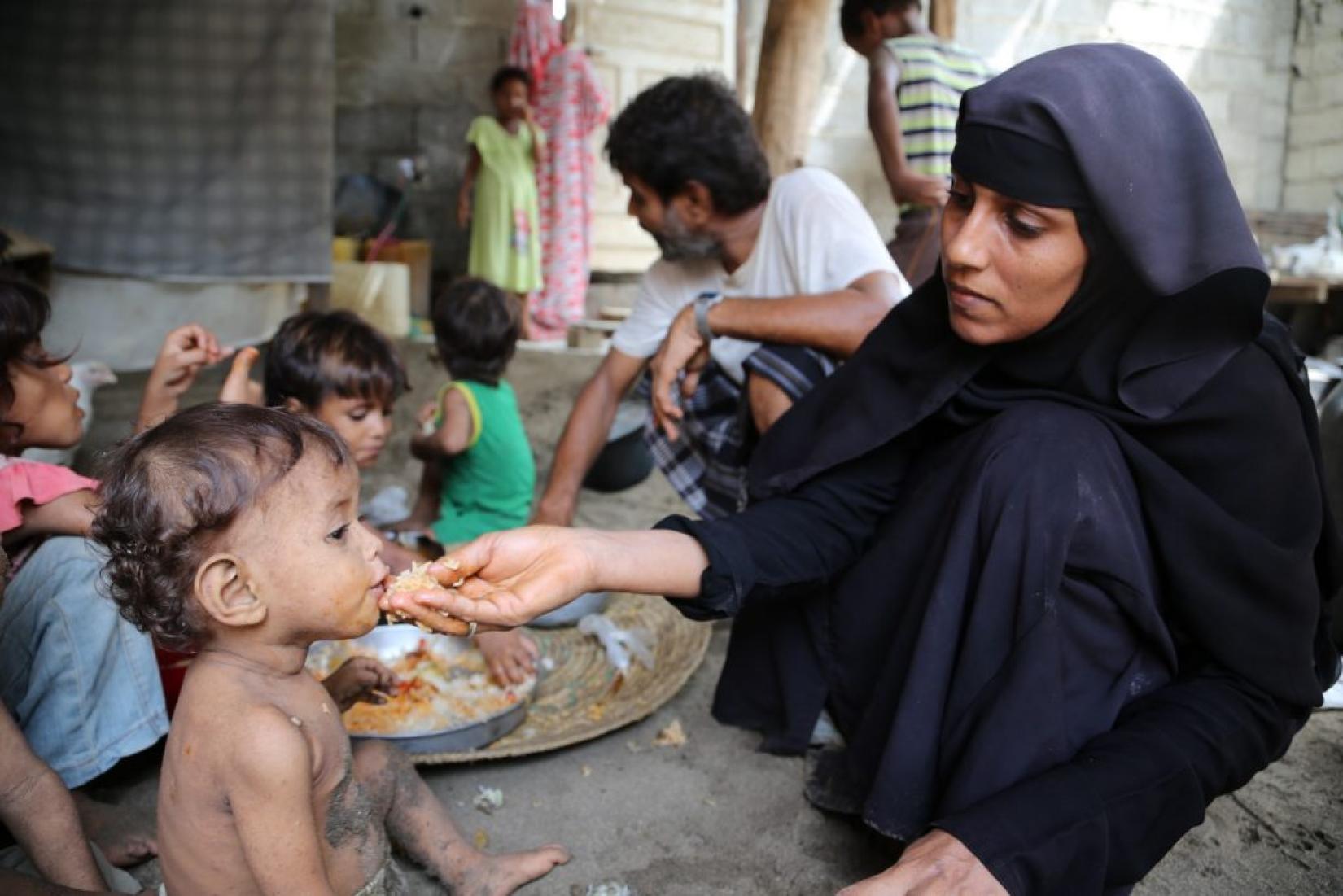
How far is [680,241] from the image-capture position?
3018 mm

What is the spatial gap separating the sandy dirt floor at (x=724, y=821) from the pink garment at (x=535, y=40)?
21.2ft

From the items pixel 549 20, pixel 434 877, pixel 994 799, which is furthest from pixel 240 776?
pixel 549 20

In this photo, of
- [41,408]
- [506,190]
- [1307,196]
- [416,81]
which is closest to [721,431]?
[41,408]

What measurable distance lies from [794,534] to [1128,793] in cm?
73

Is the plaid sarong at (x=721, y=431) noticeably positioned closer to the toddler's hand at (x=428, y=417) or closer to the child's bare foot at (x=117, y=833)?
the toddler's hand at (x=428, y=417)

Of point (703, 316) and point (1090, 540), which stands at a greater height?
point (703, 316)

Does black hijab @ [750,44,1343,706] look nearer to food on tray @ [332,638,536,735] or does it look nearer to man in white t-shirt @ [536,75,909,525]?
man in white t-shirt @ [536,75,909,525]

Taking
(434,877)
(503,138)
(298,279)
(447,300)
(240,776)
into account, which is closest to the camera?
(240,776)

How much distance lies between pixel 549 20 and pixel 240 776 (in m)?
7.40

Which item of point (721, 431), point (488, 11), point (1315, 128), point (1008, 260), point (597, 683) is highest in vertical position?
point (488, 11)

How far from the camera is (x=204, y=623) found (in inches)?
59.1

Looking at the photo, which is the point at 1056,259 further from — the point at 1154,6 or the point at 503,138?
the point at 1154,6

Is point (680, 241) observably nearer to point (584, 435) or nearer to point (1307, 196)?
point (584, 435)

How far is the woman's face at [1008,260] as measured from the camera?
1.61 meters
